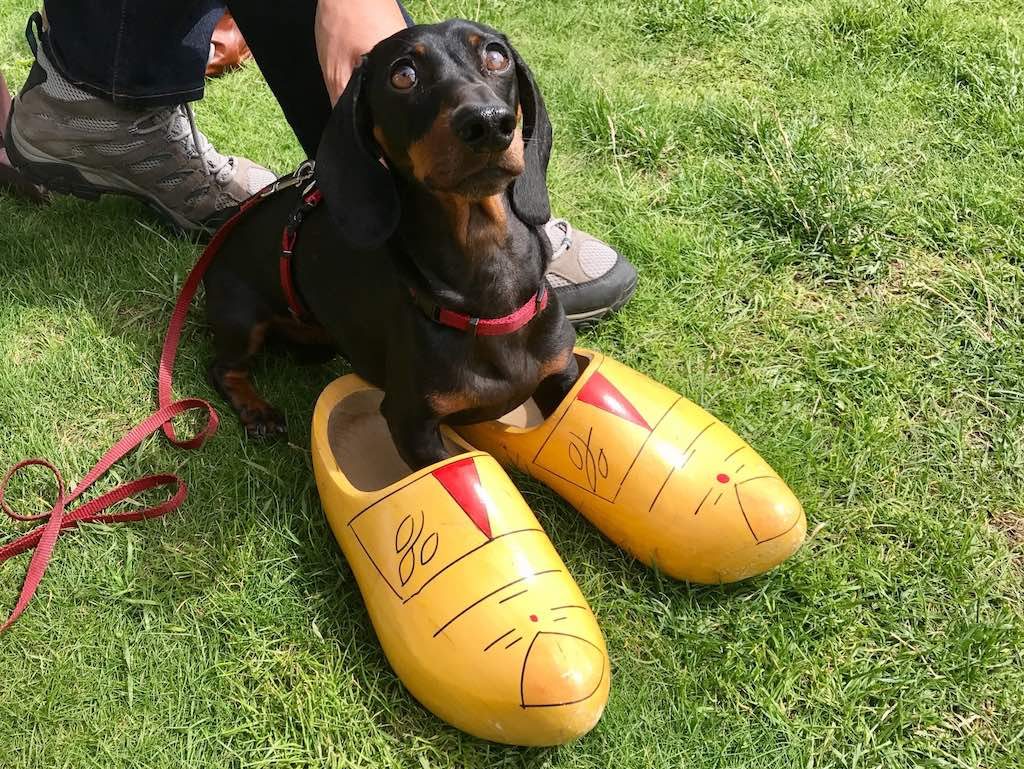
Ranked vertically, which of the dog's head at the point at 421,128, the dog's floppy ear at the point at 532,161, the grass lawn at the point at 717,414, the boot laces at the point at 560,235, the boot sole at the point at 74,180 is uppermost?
the dog's head at the point at 421,128

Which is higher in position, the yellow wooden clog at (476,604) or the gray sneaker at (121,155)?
the gray sneaker at (121,155)

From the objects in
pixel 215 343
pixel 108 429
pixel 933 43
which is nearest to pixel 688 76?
pixel 933 43

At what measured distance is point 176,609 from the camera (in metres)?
2.22

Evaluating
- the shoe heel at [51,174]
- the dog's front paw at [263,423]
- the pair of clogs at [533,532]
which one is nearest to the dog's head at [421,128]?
the pair of clogs at [533,532]

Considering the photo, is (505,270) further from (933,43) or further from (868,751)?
(933,43)

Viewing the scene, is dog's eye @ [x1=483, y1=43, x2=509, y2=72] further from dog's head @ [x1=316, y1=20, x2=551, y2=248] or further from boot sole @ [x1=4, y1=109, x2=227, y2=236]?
boot sole @ [x1=4, y1=109, x2=227, y2=236]

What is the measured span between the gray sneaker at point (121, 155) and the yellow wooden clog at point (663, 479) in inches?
63.1

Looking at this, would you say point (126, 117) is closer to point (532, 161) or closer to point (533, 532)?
point (532, 161)

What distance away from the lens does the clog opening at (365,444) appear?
93.2 inches

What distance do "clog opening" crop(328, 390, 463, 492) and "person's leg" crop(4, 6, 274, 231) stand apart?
45.5 inches

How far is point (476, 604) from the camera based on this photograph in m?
1.86

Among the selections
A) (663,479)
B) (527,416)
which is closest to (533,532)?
(663,479)

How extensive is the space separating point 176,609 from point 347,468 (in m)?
0.55

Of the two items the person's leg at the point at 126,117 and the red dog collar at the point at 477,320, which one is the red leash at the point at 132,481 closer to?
the person's leg at the point at 126,117
